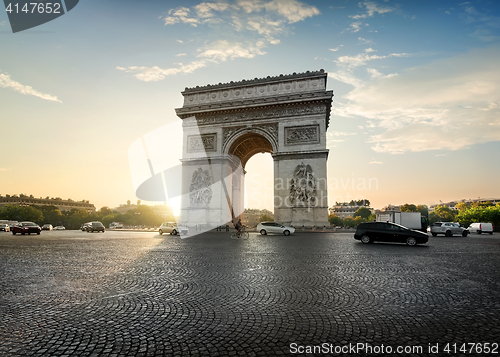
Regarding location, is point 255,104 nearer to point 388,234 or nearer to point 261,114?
point 261,114

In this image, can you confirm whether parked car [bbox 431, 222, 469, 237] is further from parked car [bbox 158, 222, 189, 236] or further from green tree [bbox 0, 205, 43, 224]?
green tree [bbox 0, 205, 43, 224]

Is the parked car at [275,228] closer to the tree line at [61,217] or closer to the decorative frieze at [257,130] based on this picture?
the decorative frieze at [257,130]

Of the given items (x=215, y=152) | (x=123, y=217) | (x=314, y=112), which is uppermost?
(x=314, y=112)

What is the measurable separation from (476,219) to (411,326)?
248 feet

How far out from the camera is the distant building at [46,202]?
115m

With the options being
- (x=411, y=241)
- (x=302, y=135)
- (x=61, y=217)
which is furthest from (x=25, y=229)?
(x=61, y=217)

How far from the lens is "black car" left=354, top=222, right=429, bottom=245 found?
15.4 m

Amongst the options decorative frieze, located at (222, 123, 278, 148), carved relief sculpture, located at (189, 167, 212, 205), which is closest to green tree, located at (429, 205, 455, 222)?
decorative frieze, located at (222, 123, 278, 148)

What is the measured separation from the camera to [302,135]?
101ft

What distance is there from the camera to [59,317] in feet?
13.2

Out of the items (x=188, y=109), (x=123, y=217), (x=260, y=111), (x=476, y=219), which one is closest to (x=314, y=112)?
(x=260, y=111)

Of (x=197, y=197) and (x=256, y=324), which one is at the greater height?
(x=197, y=197)

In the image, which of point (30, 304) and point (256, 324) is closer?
point (256, 324)

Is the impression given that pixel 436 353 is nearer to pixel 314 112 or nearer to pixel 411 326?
pixel 411 326
